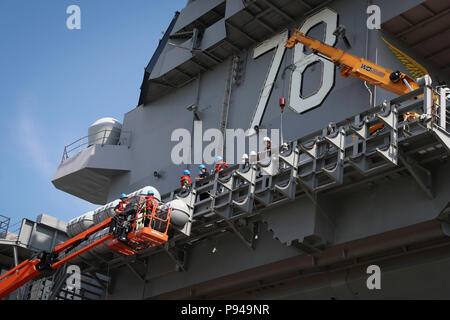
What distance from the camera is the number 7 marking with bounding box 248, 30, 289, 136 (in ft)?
68.6

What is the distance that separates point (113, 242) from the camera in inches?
695

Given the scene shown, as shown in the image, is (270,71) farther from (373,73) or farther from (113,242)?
(113,242)

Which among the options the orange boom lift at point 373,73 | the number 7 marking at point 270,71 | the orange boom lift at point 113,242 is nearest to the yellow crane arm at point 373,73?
the orange boom lift at point 373,73

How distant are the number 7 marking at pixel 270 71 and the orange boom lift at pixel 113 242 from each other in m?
5.04

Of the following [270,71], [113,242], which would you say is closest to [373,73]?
[270,71]

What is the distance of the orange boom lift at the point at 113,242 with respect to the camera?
55.7ft

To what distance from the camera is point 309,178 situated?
15.3m

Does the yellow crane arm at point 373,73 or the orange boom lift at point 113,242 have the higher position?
the yellow crane arm at point 373,73

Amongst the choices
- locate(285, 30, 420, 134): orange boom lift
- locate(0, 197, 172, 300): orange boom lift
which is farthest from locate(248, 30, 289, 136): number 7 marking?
locate(0, 197, 172, 300): orange boom lift

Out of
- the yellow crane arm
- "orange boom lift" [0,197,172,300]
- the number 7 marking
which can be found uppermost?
the number 7 marking

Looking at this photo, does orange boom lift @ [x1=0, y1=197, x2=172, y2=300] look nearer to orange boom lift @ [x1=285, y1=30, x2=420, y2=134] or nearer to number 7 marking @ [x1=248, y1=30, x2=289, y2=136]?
number 7 marking @ [x1=248, y1=30, x2=289, y2=136]

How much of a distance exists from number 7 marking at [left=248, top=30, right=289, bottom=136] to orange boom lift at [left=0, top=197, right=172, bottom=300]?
5.04 metres

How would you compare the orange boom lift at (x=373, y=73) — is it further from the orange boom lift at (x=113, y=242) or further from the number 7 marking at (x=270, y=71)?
the orange boom lift at (x=113, y=242)

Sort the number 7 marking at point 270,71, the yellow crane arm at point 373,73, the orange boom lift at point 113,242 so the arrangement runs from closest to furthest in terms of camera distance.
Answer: the orange boom lift at point 113,242 → the yellow crane arm at point 373,73 → the number 7 marking at point 270,71
